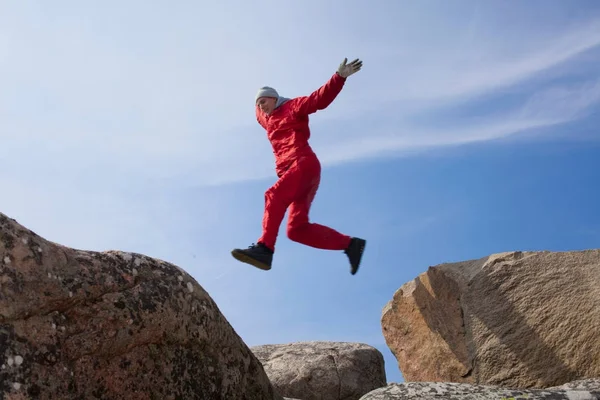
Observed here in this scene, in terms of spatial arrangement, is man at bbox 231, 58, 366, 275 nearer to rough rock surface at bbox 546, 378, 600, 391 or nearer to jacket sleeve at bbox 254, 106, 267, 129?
jacket sleeve at bbox 254, 106, 267, 129

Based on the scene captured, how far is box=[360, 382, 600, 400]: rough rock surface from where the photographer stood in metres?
5.01

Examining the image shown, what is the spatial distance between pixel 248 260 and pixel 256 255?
10cm

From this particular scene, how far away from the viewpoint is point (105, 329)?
4.27 m

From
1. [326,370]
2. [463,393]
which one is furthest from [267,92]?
[463,393]

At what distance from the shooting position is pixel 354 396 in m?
8.54

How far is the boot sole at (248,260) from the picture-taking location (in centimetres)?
760

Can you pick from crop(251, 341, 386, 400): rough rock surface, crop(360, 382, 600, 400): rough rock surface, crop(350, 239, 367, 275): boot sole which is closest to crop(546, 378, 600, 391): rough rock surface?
crop(360, 382, 600, 400): rough rock surface

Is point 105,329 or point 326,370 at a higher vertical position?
point 326,370

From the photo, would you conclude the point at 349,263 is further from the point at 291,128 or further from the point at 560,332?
the point at 560,332

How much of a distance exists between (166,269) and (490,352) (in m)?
3.60

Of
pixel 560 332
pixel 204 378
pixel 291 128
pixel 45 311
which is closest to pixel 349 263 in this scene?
pixel 291 128

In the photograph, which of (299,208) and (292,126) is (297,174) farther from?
(292,126)

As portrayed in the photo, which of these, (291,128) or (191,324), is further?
(291,128)

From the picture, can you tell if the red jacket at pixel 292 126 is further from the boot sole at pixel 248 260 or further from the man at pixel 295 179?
the boot sole at pixel 248 260
